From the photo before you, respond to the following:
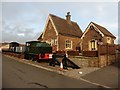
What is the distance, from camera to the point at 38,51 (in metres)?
23.4

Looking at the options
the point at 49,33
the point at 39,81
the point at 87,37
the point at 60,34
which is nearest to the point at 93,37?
the point at 87,37

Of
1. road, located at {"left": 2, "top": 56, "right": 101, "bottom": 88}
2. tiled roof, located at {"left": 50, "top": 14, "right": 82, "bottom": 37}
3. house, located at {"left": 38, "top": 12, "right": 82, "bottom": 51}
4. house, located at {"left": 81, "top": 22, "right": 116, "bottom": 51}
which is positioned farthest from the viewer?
tiled roof, located at {"left": 50, "top": 14, "right": 82, "bottom": 37}

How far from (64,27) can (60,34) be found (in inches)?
128

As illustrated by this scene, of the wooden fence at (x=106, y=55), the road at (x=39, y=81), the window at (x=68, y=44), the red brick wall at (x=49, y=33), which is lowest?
the road at (x=39, y=81)

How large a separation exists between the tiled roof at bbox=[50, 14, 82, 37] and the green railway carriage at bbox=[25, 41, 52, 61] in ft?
30.7

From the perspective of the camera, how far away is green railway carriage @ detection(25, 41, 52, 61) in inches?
888

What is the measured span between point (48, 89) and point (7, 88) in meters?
2.04

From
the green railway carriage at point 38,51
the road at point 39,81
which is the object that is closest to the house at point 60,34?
the green railway carriage at point 38,51

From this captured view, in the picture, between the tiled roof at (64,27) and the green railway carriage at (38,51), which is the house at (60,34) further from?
the green railway carriage at (38,51)

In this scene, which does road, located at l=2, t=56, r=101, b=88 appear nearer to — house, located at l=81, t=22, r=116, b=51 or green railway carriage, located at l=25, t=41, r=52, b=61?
green railway carriage, located at l=25, t=41, r=52, b=61

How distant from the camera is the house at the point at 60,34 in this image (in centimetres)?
3394

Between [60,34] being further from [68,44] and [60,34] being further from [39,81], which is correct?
[39,81]

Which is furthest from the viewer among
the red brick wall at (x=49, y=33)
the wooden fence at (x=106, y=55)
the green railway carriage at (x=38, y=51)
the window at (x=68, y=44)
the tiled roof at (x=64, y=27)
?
the window at (x=68, y=44)

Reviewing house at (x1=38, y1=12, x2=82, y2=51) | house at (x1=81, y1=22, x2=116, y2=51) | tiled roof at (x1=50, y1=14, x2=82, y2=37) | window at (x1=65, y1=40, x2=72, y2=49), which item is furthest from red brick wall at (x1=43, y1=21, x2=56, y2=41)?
house at (x1=81, y1=22, x2=116, y2=51)
